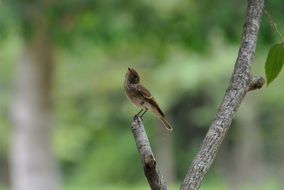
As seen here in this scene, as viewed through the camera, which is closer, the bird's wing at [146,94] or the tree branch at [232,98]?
the tree branch at [232,98]

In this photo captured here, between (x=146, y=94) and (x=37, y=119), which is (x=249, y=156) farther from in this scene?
(x=146, y=94)

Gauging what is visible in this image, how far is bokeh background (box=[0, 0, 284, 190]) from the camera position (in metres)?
8.08

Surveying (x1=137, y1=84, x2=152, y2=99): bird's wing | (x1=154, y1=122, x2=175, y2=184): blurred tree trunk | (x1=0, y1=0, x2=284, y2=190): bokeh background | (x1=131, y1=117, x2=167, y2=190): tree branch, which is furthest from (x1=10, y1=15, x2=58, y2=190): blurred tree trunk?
(x1=154, y1=122, x2=175, y2=184): blurred tree trunk

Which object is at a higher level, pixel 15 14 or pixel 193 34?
pixel 15 14

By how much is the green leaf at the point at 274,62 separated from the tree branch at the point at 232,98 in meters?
0.13

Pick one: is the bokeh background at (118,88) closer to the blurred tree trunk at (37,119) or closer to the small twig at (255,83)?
the blurred tree trunk at (37,119)

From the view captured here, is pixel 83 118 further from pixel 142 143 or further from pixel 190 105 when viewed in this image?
pixel 142 143

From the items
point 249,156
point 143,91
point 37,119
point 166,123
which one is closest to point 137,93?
point 143,91

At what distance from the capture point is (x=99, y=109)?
968 inches

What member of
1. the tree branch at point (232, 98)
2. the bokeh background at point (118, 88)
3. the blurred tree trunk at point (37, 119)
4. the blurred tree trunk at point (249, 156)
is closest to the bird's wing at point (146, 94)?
the tree branch at point (232, 98)

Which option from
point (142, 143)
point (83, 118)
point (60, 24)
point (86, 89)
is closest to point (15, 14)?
point (60, 24)

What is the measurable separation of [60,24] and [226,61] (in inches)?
296

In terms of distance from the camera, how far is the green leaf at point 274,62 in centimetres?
159

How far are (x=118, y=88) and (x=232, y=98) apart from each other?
1858 centimetres
